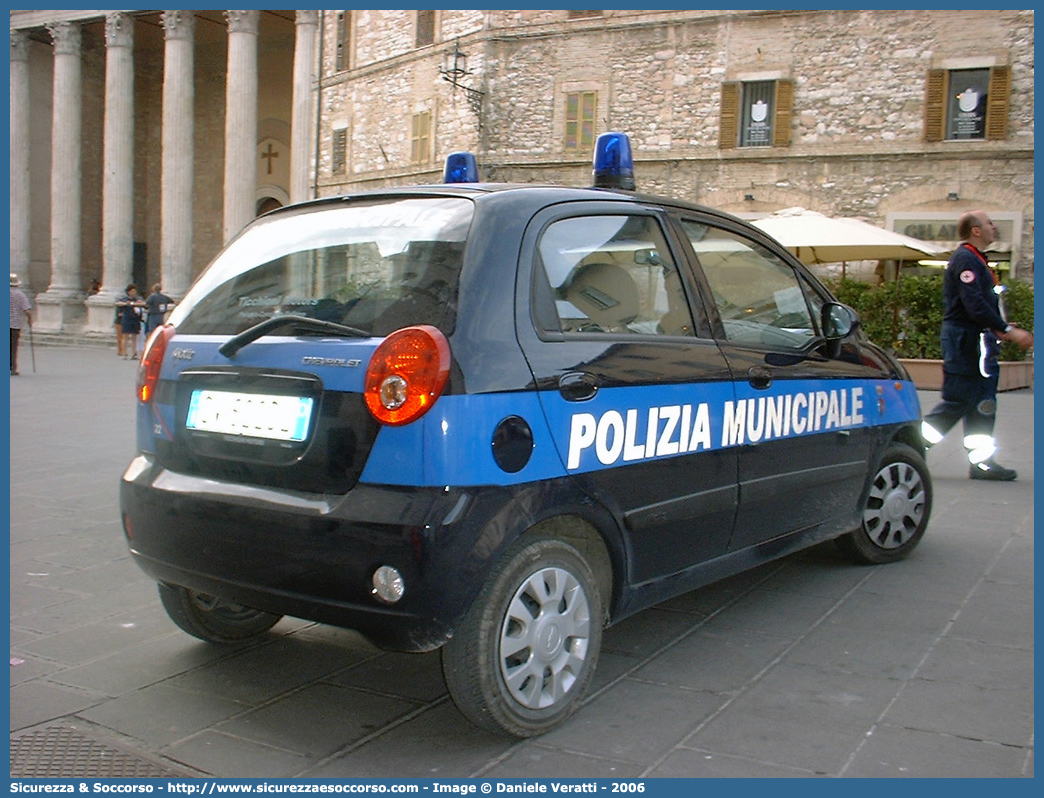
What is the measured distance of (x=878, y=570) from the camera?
16.5 feet

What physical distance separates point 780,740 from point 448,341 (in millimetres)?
1485

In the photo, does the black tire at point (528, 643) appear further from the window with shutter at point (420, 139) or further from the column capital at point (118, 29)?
the column capital at point (118, 29)

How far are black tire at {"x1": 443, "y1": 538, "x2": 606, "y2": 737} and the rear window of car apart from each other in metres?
0.73

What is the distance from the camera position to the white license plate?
3.00m

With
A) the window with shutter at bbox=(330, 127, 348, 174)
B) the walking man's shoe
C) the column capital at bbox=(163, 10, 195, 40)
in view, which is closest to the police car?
the walking man's shoe

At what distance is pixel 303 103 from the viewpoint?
31.3 metres

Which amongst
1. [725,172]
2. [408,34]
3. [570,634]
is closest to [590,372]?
[570,634]

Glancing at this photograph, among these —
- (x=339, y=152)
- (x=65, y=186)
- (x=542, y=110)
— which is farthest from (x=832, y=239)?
(x=65, y=186)

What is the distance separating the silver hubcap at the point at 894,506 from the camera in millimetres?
5000

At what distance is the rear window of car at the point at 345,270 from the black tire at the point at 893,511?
2690 millimetres

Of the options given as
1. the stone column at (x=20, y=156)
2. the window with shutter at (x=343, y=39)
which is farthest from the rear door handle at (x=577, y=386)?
the stone column at (x=20, y=156)

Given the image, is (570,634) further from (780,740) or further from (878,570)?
(878,570)

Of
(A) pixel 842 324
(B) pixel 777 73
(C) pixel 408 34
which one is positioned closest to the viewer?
Result: (A) pixel 842 324

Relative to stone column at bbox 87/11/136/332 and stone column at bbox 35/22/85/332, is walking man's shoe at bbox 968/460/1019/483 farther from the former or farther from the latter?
stone column at bbox 35/22/85/332
